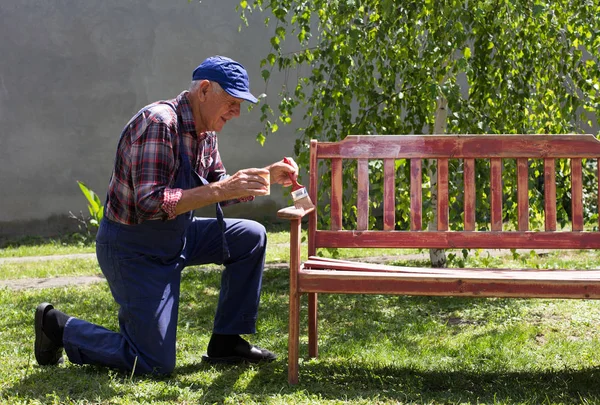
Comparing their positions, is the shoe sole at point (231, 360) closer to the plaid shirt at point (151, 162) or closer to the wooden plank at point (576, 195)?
the plaid shirt at point (151, 162)

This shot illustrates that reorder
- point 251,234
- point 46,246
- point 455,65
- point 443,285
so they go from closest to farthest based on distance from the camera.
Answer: point 443,285 → point 251,234 → point 455,65 → point 46,246

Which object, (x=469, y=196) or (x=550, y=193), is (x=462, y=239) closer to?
(x=469, y=196)

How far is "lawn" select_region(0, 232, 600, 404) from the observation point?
3.17 metres

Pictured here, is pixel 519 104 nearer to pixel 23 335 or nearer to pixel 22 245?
pixel 23 335

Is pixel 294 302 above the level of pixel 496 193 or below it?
below

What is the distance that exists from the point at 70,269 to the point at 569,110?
4331 mm

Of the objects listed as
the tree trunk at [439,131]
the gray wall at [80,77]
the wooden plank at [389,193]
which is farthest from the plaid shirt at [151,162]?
the gray wall at [80,77]

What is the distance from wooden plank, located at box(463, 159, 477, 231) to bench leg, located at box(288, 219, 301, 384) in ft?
3.27

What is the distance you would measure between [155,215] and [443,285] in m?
1.22

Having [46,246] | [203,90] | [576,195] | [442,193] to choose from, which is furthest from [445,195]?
[46,246]

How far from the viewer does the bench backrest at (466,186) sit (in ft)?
12.2

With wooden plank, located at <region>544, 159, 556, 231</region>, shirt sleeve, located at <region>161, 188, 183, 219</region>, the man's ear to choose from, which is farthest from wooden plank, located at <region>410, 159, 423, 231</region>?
shirt sleeve, located at <region>161, 188, 183, 219</region>

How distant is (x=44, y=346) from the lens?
3580 mm

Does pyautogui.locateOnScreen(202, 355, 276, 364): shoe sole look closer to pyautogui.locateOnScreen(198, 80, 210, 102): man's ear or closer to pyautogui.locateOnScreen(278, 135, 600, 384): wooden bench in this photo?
pyautogui.locateOnScreen(278, 135, 600, 384): wooden bench
